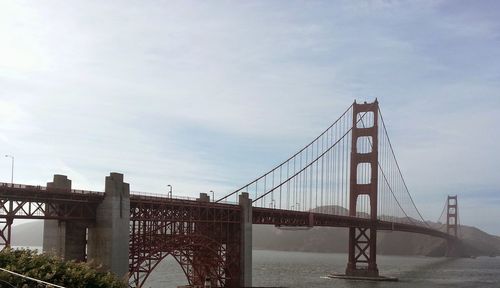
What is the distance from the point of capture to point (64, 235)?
47.3 metres

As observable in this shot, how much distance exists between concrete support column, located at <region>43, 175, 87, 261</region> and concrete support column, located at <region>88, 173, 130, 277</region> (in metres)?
1.00

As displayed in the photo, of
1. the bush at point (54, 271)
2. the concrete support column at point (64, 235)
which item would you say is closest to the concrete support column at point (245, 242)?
the concrete support column at point (64, 235)

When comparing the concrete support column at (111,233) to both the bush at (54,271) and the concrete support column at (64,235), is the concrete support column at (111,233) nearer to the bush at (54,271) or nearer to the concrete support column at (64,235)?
the concrete support column at (64,235)

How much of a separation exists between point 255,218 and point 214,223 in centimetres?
1166

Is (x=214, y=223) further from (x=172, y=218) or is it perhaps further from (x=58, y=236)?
(x=58, y=236)

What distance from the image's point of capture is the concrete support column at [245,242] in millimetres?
70812

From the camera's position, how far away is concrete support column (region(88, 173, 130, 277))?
47.4 meters

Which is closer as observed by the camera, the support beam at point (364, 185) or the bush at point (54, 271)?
the bush at point (54, 271)

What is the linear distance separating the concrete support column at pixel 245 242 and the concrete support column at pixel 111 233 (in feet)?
77.9

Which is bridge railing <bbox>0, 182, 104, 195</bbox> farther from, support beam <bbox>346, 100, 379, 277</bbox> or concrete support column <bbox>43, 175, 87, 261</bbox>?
support beam <bbox>346, 100, 379, 277</bbox>

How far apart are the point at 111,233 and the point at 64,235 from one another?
3724mm

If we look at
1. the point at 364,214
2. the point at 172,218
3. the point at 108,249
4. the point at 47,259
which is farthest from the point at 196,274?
the point at 364,214

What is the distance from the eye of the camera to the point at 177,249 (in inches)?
2405

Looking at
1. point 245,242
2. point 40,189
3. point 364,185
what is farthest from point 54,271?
point 364,185
